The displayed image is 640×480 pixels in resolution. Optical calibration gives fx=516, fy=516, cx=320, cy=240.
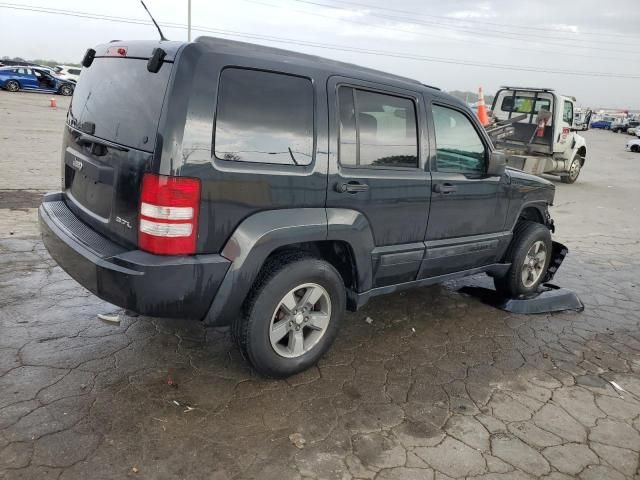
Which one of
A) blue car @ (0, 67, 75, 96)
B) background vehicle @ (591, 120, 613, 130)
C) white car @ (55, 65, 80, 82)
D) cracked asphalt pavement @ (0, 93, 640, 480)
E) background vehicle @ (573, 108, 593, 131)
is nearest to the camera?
cracked asphalt pavement @ (0, 93, 640, 480)

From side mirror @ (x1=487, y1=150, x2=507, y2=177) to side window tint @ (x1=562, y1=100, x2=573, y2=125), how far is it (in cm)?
1027

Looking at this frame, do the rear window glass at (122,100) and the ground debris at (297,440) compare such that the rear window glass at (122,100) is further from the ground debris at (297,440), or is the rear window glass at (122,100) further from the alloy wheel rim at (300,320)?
the ground debris at (297,440)

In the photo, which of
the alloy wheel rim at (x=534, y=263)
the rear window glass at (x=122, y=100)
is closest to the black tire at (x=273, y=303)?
the rear window glass at (x=122, y=100)

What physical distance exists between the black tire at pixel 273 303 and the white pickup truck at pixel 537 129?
34.2ft

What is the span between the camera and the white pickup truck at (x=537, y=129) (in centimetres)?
1283

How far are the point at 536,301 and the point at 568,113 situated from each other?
1039 centimetres

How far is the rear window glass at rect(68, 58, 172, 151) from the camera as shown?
2.68 metres

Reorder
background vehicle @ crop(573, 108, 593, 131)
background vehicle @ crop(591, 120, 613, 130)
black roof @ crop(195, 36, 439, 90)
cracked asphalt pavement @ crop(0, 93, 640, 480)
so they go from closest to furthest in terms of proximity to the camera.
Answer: cracked asphalt pavement @ crop(0, 93, 640, 480)
black roof @ crop(195, 36, 439, 90)
background vehicle @ crop(573, 108, 593, 131)
background vehicle @ crop(591, 120, 613, 130)

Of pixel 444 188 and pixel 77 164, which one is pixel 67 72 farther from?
pixel 444 188

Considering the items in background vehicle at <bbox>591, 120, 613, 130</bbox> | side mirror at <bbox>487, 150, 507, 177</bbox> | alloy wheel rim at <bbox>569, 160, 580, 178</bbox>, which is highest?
background vehicle at <bbox>591, 120, 613, 130</bbox>

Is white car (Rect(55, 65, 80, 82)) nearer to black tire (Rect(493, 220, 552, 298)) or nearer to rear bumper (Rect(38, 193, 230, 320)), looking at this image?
black tire (Rect(493, 220, 552, 298))

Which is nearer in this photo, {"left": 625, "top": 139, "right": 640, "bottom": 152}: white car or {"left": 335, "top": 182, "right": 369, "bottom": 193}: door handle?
{"left": 335, "top": 182, "right": 369, "bottom": 193}: door handle

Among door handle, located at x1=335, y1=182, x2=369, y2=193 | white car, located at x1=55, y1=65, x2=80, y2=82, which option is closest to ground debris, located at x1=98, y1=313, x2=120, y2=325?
door handle, located at x1=335, y1=182, x2=369, y2=193

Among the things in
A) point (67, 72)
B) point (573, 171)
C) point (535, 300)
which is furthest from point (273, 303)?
point (67, 72)
